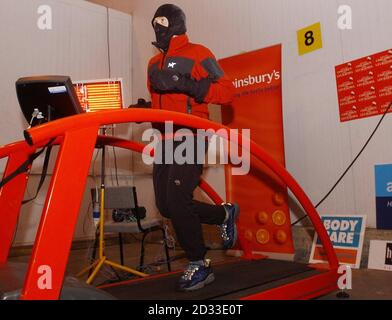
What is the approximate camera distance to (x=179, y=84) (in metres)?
1.97

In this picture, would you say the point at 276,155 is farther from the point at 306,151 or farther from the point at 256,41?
the point at 256,41

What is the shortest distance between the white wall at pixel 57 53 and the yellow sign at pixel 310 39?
2.58 metres

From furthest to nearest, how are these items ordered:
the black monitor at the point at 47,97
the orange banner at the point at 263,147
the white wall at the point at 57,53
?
the white wall at the point at 57,53
the orange banner at the point at 263,147
the black monitor at the point at 47,97

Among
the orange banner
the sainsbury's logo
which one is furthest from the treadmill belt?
the sainsbury's logo

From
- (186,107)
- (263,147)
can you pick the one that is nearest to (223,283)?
(186,107)

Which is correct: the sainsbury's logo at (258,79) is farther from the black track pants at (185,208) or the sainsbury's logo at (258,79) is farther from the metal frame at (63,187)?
the metal frame at (63,187)

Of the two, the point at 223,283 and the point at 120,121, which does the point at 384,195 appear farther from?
the point at 120,121

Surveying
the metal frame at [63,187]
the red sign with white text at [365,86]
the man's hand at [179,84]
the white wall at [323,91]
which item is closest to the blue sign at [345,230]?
the white wall at [323,91]

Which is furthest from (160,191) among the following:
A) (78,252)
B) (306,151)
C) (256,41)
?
(78,252)

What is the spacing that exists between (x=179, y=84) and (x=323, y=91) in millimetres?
1724

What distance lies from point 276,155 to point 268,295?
5.22ft

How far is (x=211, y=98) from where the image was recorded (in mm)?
2070

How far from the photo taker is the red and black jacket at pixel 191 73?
213 centimetres

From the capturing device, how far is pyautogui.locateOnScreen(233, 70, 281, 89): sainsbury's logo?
3.29 metres
